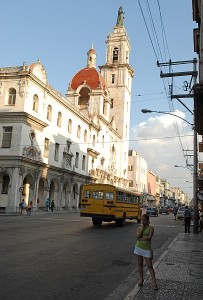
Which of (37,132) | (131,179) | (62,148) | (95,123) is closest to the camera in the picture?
(37,132)

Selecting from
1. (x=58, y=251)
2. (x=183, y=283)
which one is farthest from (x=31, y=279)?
(x=58, y=251)

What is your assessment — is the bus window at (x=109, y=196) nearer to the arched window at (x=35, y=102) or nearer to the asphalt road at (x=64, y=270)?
the asphalt road at (x=64, y=270)

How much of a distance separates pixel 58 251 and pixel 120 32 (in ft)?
247

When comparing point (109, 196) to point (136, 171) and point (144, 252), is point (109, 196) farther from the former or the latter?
point (136, 171)

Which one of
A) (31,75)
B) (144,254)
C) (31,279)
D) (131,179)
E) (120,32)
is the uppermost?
(120,32)

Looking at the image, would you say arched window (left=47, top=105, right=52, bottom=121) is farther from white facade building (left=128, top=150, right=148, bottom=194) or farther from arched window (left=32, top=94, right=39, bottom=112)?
white facade building (left=128, top=150, right=148, bottom=194)

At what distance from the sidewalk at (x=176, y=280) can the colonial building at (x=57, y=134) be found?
86.1 feet

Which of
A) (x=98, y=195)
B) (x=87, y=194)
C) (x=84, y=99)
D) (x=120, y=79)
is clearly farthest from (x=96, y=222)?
(x=120, y=79)

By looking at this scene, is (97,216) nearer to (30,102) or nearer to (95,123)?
(30,102)

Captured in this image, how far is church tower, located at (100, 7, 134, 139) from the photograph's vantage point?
74.8 meters

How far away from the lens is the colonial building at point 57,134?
36062 millimetres

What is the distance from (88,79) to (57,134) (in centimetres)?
2338

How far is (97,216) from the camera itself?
2269 cm

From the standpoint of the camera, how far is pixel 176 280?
7723 mm
